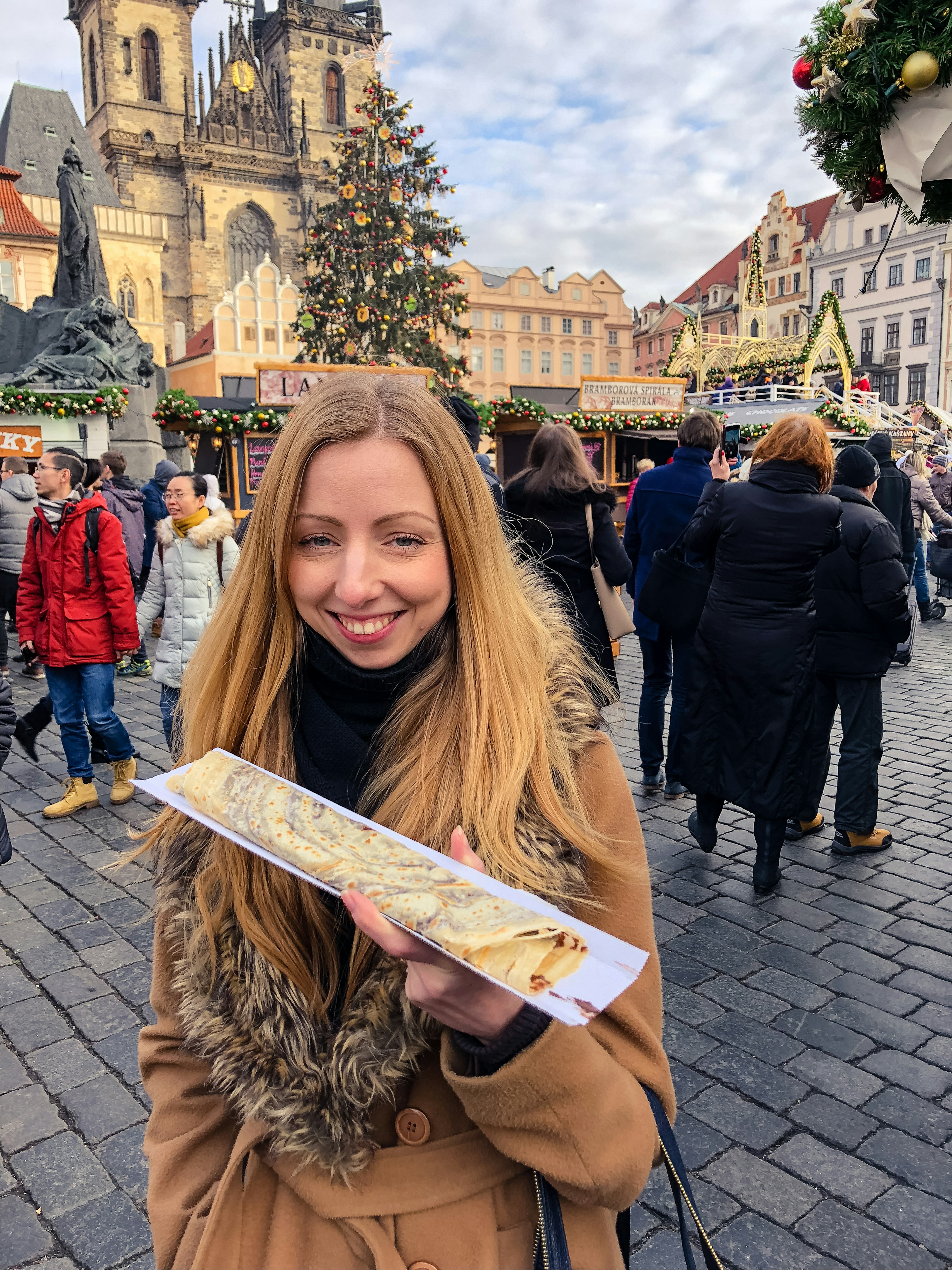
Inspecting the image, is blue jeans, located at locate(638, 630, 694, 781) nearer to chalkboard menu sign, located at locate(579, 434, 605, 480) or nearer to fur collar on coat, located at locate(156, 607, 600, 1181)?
fur collar on coat, located at locate(156, 607, 600, 1181)

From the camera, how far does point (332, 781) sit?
52.1 inches

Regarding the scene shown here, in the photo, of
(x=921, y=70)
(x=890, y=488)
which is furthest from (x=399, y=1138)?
(x=890, y=488)

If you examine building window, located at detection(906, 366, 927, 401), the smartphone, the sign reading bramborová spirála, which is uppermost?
building window, located at detection(906, 366, 927, 401)

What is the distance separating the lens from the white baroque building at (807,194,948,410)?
53375 mm

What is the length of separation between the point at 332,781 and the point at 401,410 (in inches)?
21.3

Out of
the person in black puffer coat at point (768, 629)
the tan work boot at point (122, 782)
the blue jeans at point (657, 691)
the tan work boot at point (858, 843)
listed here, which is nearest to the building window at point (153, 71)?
the tan work boot at point (122, 782)

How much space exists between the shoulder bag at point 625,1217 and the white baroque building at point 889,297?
58.4 metres

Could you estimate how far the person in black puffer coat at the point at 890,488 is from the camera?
7277 millimetres

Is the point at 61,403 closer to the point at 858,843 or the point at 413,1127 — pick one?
the point at 858,843

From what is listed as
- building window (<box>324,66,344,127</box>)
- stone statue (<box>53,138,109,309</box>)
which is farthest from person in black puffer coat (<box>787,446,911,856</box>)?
building window (<box>324,66,344,127</box>)

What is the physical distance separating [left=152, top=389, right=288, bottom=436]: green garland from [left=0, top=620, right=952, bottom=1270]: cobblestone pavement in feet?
27.6

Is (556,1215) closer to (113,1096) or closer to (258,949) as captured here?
(258,949)

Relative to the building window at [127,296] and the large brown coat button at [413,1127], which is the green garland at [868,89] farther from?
the building window at [127,296]

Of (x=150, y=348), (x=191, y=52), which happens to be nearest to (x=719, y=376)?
(x=150, y=348)
